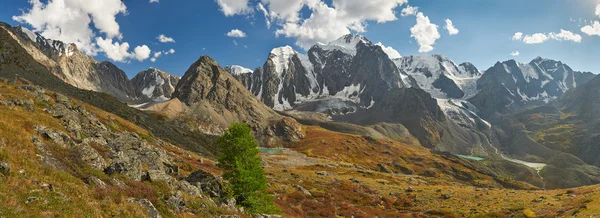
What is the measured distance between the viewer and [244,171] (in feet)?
96.2

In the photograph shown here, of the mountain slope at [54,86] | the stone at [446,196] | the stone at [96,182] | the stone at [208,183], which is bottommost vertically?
the stone at [446,196]

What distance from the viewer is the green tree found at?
2925cm

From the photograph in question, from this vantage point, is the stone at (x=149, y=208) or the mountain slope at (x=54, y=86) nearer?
the stone at (x=149, y=208)

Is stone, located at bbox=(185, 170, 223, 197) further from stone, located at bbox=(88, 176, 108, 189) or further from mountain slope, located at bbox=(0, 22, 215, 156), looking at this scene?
mountain slope, located at bbox=(0, 22, 215, 156)

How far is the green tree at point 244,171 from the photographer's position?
2925 centimetres

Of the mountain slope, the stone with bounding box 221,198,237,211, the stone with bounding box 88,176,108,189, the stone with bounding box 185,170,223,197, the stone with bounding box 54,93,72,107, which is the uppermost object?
the mountain slope

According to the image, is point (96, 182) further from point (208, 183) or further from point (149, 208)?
point (208, 183)

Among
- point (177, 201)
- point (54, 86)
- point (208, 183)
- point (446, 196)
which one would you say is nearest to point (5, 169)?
point (177, 201)

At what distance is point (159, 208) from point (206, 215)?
2967mm

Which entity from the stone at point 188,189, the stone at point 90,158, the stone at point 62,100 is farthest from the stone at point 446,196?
the stone at point 62,100

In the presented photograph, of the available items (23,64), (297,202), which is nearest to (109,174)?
(297,202)

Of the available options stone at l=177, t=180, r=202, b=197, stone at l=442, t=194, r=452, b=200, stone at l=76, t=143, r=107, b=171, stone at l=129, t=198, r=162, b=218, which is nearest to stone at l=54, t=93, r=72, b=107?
stone at l=76, t=143, r=107, b=171

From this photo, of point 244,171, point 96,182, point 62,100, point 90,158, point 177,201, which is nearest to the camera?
point 96,182

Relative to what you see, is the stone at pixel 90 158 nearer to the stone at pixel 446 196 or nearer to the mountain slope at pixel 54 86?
the stone at pixel 446 196
